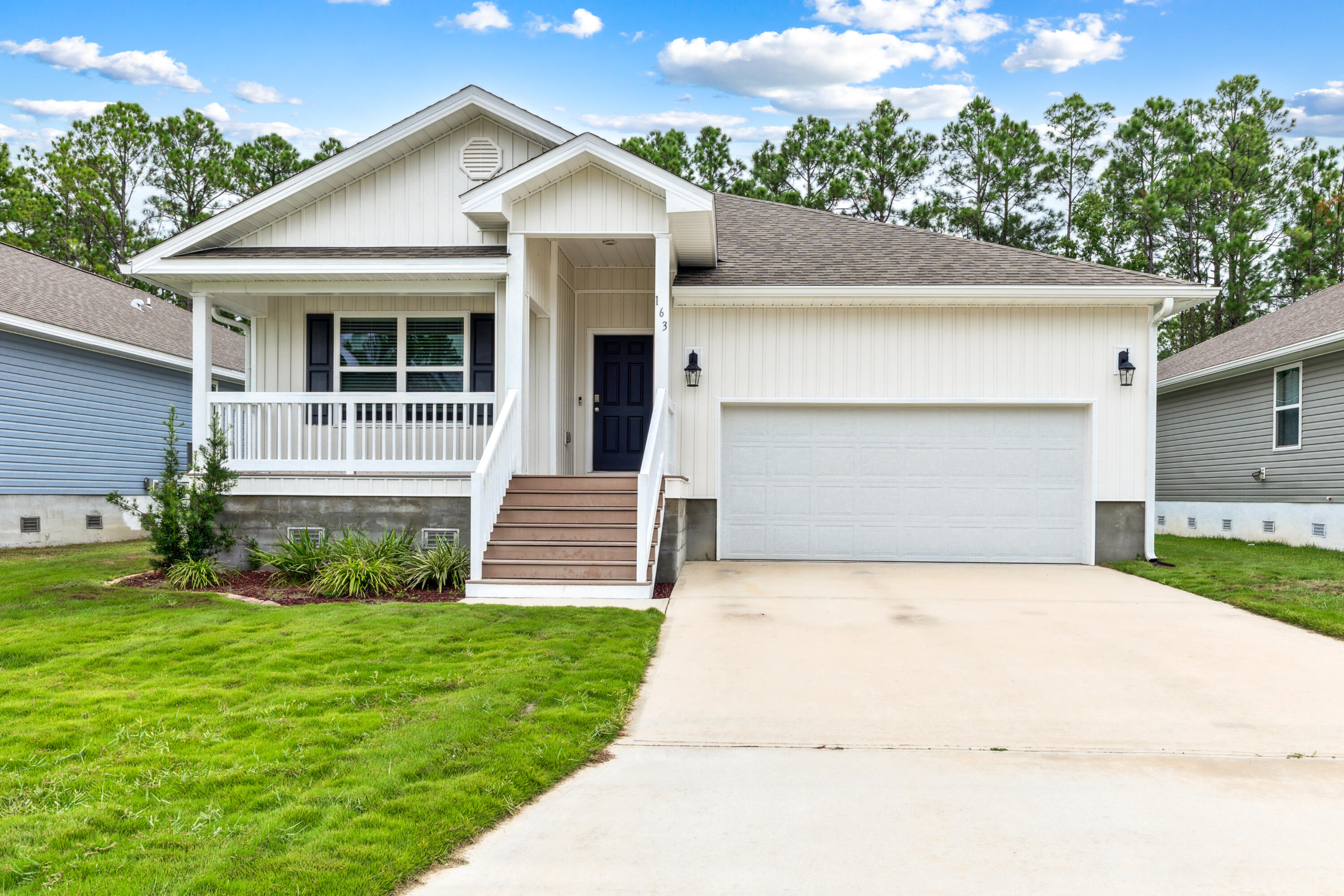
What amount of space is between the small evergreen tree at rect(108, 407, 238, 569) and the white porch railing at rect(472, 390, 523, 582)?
2.89 m

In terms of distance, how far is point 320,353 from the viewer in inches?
454

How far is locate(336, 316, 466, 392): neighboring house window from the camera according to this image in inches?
448

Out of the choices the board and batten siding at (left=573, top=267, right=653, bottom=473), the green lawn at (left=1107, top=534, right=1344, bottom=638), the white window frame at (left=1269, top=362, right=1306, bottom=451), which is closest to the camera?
the green lawn at (left=1107, top=534, right=1344, bottom=638)

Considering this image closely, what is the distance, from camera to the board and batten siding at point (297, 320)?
37.4 ft

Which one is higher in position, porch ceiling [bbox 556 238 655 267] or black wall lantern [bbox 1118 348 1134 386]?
porch ceiling [bbox 556 238 655 267]

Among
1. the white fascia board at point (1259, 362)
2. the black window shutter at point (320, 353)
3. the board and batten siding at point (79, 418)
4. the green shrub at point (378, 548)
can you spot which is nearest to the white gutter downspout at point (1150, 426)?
the white fascia board at point (1259, 362)

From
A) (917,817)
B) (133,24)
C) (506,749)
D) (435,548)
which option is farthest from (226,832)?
(133,24)

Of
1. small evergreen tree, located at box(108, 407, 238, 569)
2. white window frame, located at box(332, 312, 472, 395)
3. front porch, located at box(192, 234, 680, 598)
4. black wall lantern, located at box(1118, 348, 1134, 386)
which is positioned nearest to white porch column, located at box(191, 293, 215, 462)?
front porch, located at box(192, 234, 680, 598)

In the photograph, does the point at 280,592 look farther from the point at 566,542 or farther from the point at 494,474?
the point at 566,542

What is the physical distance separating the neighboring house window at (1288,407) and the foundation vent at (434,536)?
12709 mm

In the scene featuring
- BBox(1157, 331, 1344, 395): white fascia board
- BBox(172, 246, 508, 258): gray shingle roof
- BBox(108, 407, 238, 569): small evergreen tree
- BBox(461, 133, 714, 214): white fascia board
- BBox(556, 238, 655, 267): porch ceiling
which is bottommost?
BBox(108, 407, 238, 569): small evergreen tree

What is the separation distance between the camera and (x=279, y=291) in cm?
1054

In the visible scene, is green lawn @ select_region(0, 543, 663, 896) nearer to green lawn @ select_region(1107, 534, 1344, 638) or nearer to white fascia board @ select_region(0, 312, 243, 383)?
green lawn @ select_region(1107, 534, 1344, 638)

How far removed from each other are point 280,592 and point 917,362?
7857 millimetres
